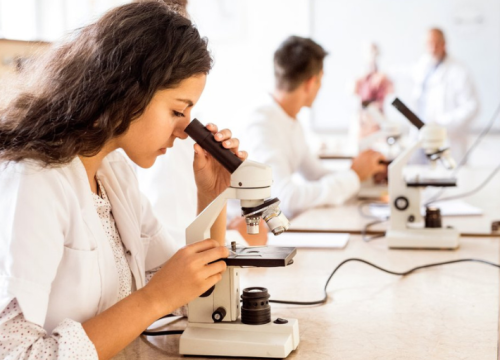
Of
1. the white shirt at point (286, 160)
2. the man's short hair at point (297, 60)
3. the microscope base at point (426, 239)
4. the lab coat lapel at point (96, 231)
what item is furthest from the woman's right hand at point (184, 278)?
the man's short hair at point (297, 60)

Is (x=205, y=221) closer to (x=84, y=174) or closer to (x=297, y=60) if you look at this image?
(x=84, y=174)

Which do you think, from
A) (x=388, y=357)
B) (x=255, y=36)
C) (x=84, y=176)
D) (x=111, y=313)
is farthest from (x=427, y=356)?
(x=255, y=36)

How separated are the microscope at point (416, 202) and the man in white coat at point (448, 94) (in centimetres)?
368

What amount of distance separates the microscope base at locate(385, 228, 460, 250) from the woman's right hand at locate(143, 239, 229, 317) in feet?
3.49

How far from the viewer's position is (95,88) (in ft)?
3.61

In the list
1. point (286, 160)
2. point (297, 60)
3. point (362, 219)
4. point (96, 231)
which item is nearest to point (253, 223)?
point (96, 231)

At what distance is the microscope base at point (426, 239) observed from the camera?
2.05 metres

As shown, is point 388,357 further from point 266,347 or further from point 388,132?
point 388,132

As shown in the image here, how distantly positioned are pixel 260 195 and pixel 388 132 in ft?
6.08

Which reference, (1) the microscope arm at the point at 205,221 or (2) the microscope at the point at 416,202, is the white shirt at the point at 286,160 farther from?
(1) the microscope arm at the point at 205,221

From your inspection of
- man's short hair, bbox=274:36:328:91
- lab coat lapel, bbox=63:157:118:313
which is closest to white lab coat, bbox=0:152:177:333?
lab coat lapel, bbox=63:157:118:313

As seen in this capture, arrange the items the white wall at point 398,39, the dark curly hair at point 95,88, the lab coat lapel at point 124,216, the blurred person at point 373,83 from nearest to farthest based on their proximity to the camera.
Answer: the dark curly hair at point 95,88 < the lab coat lapel at point 124,216 < the white wall at point 398,39 < the blurred person at point 373,83

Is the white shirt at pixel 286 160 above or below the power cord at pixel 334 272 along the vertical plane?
above

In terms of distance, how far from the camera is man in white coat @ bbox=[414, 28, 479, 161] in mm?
5699
